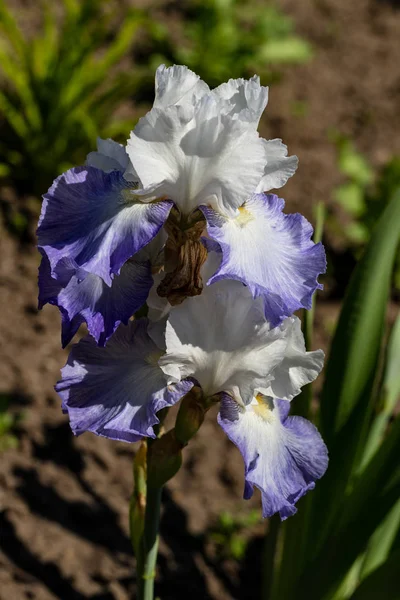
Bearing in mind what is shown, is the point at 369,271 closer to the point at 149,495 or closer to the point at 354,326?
the point at 354,326

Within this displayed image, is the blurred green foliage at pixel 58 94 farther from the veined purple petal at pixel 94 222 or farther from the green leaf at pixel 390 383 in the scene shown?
the veined purple petal at pixel 94 222

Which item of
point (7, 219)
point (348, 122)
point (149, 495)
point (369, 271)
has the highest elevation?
point (348, 122)

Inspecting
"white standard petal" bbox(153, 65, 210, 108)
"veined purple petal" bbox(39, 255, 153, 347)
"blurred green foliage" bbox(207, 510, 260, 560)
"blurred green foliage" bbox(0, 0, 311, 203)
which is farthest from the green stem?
"blurred green foliage" bbox(0, 0, 311, 203)

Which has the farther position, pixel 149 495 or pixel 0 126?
pixel 0 126

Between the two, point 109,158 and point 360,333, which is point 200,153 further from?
point 360,333

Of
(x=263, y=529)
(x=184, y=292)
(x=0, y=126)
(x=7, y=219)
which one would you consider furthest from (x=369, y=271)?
(x=0, y=126)

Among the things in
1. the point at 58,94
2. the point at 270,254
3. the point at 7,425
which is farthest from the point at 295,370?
the point at 58,94

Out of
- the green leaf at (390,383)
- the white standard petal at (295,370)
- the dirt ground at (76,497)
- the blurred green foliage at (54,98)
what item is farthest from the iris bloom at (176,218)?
the blurred green foliage at (54,98)
